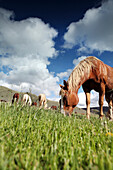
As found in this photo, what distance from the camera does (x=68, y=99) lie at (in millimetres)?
4719

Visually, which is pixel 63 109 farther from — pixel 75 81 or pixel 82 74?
pixel 82 74

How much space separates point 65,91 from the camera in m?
4.87

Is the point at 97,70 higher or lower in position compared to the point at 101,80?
higher

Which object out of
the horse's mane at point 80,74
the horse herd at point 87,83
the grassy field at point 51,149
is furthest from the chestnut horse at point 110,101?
the grassy field at point 51,149

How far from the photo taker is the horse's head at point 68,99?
15.5 ft

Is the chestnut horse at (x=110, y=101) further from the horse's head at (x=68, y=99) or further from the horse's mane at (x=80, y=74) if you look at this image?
the horse's head at (x=68, y=99)

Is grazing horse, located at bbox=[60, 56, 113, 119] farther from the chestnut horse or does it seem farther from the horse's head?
the chestnut horse

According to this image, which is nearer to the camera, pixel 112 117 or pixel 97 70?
pixel 97 70

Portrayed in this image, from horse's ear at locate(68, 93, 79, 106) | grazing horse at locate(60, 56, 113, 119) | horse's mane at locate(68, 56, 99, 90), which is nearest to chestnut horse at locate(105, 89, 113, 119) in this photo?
grazing horse at locate(60, 56, 113, 119)

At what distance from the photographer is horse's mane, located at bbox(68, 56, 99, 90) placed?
528 cm

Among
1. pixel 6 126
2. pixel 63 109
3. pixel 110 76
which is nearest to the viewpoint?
pixel 6 126

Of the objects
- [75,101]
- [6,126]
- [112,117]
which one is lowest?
[112,117]

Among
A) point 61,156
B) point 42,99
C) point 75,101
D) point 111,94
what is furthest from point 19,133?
point 42,99

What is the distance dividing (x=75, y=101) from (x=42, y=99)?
41.3 ft
